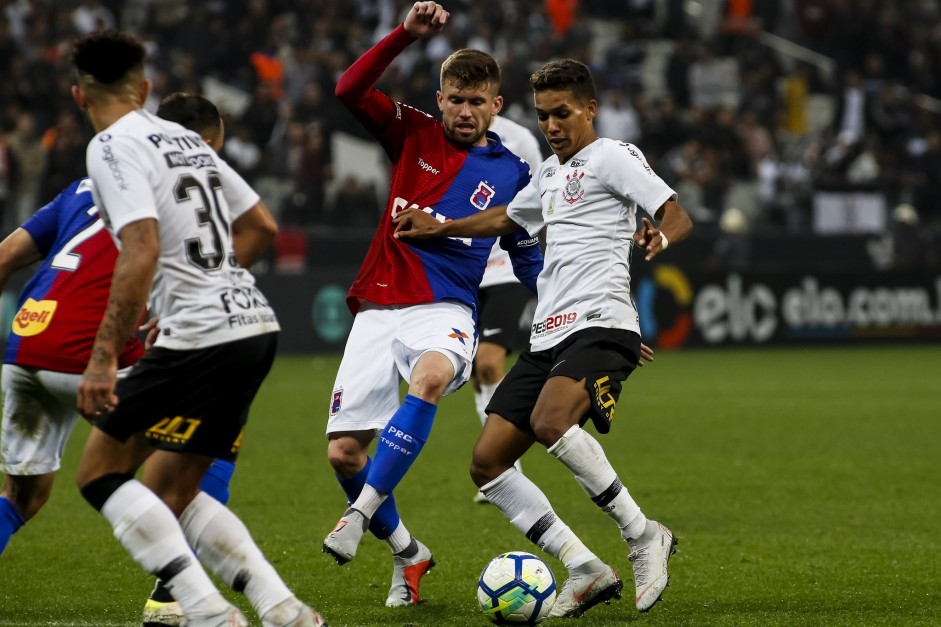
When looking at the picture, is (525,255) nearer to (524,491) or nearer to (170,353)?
(524,491)

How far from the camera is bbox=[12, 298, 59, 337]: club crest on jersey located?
5.59m

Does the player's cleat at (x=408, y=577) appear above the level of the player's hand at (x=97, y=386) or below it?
below

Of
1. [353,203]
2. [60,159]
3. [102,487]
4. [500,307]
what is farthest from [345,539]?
[353,203]

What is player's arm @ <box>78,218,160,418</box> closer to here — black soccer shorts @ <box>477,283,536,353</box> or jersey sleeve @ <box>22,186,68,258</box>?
jersey sleeve @ <box>22,186,68,258</box>

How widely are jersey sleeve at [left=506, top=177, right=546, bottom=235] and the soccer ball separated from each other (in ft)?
5.06

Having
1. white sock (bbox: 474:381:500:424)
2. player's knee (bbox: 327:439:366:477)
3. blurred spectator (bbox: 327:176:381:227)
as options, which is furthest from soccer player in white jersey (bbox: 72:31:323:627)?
blurred spectator (bbox: 327:176:381:227)

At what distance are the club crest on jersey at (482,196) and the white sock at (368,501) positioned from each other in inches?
61.7

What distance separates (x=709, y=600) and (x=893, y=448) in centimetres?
595

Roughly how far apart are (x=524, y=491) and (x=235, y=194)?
6.00 feet

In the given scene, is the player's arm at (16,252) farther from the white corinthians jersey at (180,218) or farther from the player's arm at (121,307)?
the player's arm at (121,307)

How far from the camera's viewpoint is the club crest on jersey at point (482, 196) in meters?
6.61

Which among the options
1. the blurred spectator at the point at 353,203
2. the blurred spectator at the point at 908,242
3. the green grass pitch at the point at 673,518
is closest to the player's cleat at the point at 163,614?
the green grass pitch at the point at 673,518

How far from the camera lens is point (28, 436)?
223 inches

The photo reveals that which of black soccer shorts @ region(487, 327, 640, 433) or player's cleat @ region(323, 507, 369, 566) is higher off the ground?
black soccer shorts @ region(487, 327, 640, 433)
